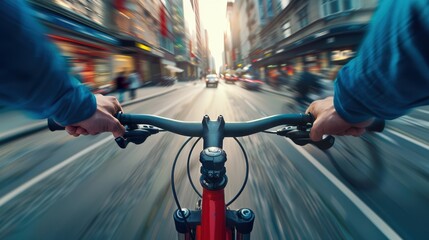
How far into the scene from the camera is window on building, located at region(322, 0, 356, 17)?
15.8 meters

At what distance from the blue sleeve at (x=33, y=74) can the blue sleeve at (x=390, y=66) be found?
106 cm

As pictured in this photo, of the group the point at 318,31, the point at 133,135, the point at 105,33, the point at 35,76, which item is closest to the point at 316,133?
the point at 133,135

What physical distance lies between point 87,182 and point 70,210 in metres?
0.77

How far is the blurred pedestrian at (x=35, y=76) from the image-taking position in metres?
0.68

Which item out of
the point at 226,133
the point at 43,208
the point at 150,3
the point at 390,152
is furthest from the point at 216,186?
the point at 150,3

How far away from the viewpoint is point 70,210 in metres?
2.78

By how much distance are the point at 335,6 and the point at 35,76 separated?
2014 cm

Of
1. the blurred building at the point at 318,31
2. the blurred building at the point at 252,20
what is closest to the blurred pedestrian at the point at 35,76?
the blurred building at the point at 318,31

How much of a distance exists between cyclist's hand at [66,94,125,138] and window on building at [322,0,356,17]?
18886 millimetres

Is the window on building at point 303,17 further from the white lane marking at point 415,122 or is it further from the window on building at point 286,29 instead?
the white lane marking at point 415,122

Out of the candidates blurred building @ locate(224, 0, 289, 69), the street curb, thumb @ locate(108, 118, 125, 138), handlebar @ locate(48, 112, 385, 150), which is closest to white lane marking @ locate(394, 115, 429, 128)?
handlebar @ locate(48, 112, 385, 150)

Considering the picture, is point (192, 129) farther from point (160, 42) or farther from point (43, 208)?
point (160, 42)

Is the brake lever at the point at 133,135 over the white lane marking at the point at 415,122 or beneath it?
over

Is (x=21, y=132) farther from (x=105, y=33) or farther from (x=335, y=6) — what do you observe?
(x=335, y=6)
